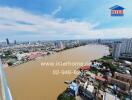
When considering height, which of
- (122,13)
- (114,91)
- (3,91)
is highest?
(122,13)

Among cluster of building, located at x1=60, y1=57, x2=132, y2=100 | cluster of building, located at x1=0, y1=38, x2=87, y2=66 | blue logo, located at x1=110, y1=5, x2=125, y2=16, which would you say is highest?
blue logo, located at x1=110, y1=5, x2=125, y2=16

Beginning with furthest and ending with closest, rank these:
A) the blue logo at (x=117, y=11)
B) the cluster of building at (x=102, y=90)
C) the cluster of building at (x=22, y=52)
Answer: the cluster of building at (x=22, y=52), the cluster of building at (x=102, y=90), the blue logo at (x=117, y=11)

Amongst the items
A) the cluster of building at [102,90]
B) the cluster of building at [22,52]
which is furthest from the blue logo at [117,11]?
the cluster of building at [22,52]

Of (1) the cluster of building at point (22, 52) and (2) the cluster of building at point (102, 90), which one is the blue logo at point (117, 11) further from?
(1) the cluster of building at point (22, 52)

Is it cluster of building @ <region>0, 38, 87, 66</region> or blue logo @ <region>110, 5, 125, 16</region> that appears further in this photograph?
cluster of building @ <region>0, 38, 87, 66</region>

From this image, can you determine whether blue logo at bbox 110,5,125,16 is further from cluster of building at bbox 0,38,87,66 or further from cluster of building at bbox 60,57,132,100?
cluster of building at bbox 0,38,87,66

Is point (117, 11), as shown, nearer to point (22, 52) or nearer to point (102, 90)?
point (102, 90)

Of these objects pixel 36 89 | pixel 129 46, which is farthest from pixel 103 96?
pixel 129 46

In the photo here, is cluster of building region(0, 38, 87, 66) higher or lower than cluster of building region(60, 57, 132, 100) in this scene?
higher

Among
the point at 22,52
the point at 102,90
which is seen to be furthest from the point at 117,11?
the point at 22,52

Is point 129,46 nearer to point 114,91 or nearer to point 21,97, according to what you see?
point 114,91

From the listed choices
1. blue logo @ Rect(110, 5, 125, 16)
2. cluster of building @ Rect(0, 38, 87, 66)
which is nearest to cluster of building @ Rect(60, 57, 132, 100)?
blue logo @ Rect(110, 5, 125, 16)
